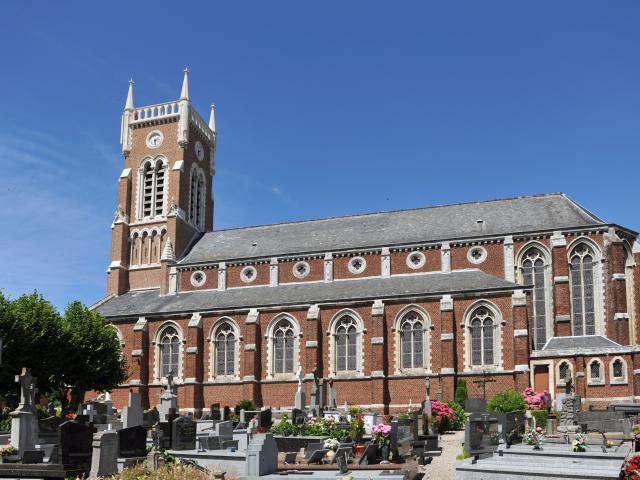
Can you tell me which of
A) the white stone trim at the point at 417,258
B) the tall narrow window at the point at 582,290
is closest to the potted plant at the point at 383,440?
the tall narrow window at the point at 582,290

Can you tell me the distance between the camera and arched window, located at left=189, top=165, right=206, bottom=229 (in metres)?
57.8

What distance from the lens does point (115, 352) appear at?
43.1 meters

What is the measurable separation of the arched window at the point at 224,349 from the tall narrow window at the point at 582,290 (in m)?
20.3

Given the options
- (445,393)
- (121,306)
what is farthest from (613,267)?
(121,306)

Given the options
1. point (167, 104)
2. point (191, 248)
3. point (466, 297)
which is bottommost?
point (466, 297)

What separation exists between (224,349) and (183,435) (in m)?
23.5

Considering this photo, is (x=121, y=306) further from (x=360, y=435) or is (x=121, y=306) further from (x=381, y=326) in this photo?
(x=360, y=435)

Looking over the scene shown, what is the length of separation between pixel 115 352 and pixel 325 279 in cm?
1374

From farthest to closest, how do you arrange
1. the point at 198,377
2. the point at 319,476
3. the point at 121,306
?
1. the point at 121,306
2. the point at 198,377
3. the point at 319,476

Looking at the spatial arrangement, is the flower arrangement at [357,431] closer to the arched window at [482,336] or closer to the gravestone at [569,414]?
the gravestone at [569,414]

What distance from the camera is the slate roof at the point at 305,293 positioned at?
4303cm

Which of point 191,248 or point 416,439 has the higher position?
point 191,248

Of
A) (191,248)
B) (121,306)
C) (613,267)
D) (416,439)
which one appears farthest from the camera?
(191,248)

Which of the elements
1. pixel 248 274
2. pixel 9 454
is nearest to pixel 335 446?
pixel 9 454
